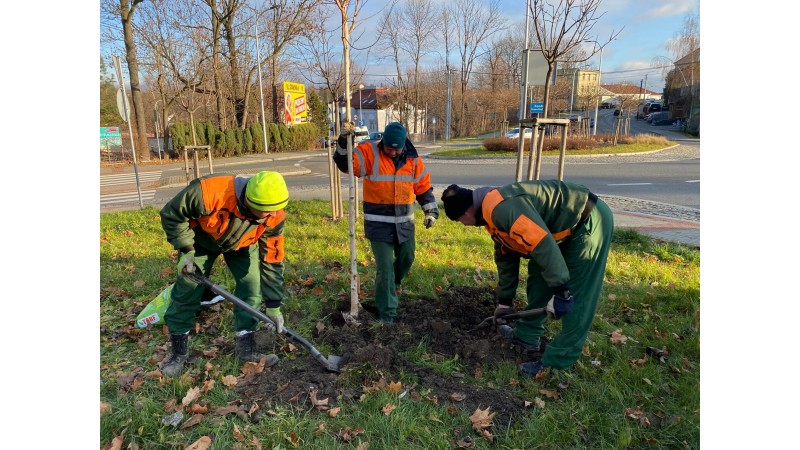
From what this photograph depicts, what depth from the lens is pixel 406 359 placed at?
11.5 feet

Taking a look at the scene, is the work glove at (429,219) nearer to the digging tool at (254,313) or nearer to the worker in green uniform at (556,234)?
the worker in green uniform at (556,234)

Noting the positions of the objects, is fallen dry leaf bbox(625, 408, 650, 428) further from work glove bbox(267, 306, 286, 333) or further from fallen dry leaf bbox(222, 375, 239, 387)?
fallen dry leaf bbox(222, 375, 239, 387)

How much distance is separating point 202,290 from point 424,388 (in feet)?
5.83

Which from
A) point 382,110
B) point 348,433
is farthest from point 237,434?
point 382,110

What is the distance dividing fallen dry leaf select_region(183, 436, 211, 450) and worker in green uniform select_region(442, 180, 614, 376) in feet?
6.60

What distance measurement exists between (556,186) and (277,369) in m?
2.43

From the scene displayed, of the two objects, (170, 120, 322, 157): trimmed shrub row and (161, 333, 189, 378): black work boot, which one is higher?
(170, 120, 322, 157): trimmed shrub row

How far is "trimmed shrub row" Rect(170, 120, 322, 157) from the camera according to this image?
2391 cm

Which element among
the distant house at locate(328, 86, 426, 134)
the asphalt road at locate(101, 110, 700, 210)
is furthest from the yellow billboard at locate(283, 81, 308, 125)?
the distant house at locate(328, 86, 426, 134)

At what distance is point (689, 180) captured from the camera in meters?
12.9

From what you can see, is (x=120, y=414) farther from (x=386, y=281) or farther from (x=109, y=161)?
(x=109, y=161)

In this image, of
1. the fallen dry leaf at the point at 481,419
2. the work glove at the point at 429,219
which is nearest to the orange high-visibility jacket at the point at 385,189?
the work glove at the point at 429,219

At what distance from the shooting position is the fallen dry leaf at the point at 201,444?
2.57 m

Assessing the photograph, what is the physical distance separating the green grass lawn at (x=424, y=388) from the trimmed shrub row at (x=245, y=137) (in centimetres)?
1850
